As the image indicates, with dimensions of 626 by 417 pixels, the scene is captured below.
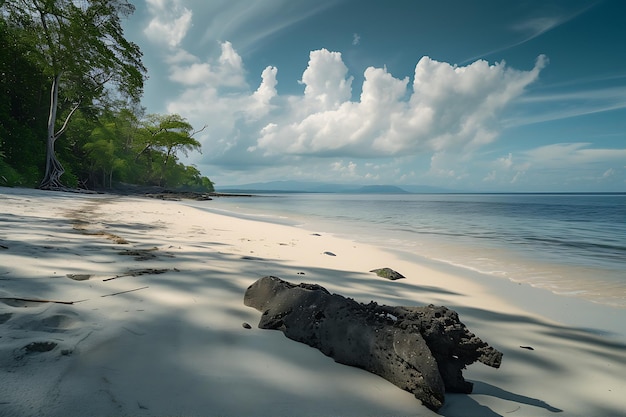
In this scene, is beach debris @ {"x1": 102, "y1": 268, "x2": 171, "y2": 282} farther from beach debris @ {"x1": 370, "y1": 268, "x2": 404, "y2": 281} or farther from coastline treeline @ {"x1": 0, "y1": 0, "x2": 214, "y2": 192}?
coastline treeline @ {"x1": 0, "y1": 0, "x2": 214, "y2": 192}

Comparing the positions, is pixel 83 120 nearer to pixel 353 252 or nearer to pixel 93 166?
pixel 93 166

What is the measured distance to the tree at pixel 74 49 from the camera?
16938mm

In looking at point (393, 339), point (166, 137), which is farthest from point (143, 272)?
point (166, 137)

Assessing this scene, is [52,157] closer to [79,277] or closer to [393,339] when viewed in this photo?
[79,277]

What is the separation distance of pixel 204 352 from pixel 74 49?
75.3ft

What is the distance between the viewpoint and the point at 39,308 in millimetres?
1792

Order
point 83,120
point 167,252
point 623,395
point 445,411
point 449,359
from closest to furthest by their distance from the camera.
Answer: point 445,411, point 449,359, point 623,395, point 167,252, point 83,120

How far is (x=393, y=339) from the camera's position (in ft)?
5.52

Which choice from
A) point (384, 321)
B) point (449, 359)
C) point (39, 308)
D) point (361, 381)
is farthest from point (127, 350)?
point (449, 359)

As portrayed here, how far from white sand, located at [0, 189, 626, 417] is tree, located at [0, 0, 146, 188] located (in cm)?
1932

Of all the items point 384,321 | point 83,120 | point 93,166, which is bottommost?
point 384,321

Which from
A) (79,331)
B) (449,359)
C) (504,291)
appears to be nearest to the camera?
(79,331)

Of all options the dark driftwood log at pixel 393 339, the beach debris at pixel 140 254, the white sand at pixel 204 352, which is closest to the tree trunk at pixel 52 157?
the white sand at pixel 204 352

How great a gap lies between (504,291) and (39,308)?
538 centimetres
